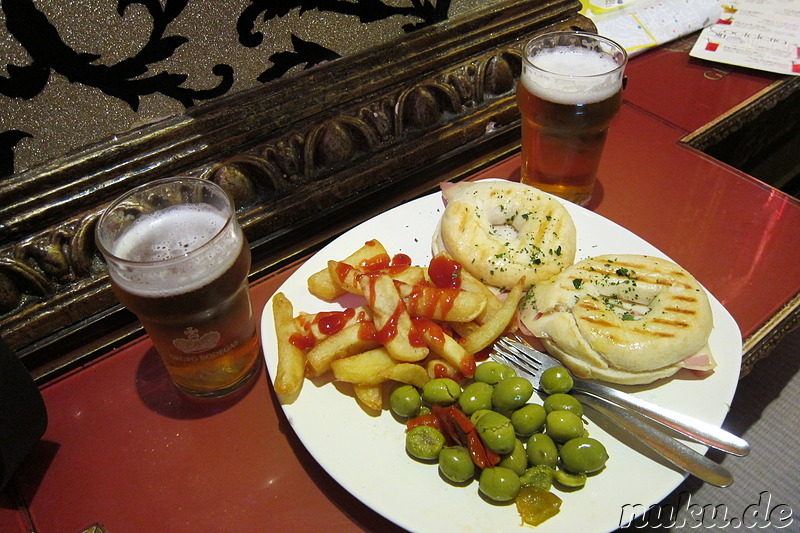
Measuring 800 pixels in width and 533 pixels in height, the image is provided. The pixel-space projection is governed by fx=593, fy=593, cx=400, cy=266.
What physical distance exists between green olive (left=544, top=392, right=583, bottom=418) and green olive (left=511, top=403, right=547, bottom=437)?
0.03 metres

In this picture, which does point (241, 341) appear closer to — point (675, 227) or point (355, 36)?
point (355, 36)

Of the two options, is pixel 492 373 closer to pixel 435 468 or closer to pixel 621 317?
pixel 435 468

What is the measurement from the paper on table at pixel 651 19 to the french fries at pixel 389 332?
2.03 meters

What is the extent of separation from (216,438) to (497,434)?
0.77 m

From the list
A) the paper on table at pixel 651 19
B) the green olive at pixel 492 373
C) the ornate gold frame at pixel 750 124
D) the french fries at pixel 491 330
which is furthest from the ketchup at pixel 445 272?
the paper on table at pixel 651 19

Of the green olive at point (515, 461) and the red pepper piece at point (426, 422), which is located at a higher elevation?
the green olive at point (515, 461)

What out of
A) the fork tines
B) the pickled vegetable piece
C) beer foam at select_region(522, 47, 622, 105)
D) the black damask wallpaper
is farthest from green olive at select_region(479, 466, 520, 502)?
the black damask wallpaper

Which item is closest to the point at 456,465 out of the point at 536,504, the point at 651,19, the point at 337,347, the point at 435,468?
the point at 435,468

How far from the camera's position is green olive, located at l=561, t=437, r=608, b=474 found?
136 centimetres

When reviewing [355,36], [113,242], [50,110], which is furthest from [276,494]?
[355,36]

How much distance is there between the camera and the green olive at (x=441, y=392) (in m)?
1.50

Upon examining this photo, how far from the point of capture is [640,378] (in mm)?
1537

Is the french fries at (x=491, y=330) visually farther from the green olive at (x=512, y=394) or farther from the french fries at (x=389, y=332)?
the green olive at (x=512, y=394)

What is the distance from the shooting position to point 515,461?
1394mm
